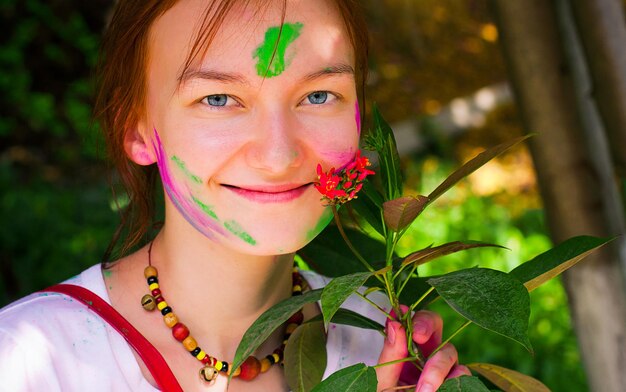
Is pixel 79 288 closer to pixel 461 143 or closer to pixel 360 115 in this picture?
pixel 360 115

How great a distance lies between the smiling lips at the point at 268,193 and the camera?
150 cm

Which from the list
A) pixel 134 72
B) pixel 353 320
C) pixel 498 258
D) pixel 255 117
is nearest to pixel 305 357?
pixel 353 320

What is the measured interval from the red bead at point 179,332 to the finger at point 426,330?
16.8 inches

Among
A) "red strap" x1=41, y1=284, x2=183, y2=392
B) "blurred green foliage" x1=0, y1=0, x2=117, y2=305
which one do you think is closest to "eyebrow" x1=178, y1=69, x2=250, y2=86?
"red strap" x1=41, y1=284, x2=183, y2=392

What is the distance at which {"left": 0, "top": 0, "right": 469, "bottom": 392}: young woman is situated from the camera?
1.48 meters

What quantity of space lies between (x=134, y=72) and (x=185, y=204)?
0.27 meters

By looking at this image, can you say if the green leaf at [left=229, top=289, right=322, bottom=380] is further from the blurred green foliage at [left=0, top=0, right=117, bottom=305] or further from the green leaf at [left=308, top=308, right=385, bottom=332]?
the blurred green foliage at [left=0, top=0, right=117, bottom=305]

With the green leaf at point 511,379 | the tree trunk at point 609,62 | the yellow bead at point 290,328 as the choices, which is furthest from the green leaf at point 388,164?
the tree trunk at point 609,62

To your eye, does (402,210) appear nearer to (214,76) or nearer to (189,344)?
(214,76)

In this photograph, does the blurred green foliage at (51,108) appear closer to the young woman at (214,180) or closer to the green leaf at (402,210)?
the young woman at (214,180)

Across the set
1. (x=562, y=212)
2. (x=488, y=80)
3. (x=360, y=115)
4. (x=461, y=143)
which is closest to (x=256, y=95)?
(x=360, y=115)

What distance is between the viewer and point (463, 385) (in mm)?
1319

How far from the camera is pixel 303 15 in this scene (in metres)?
1.52

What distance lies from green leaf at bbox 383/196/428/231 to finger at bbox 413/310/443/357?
0.27 metres
